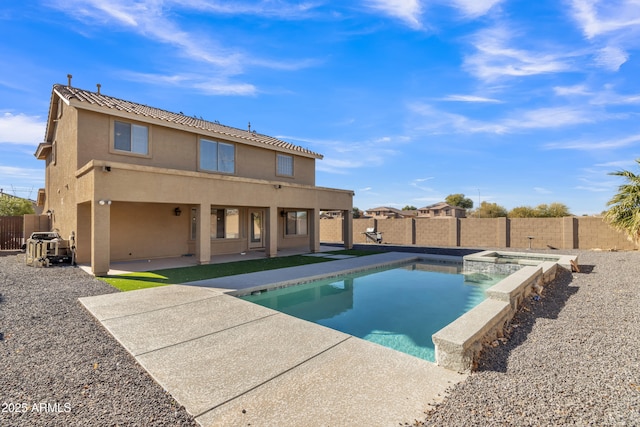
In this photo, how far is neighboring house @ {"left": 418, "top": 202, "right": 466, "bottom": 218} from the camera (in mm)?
71162

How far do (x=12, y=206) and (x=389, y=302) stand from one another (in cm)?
3477

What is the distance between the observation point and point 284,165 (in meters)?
18.9

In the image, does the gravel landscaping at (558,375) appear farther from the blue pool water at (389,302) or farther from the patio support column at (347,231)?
the patio support column at (347,231)

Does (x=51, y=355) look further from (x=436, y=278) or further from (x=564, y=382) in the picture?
(x=436, y=278)

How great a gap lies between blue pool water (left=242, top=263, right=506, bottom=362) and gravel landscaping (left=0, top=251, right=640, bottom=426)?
1.62m

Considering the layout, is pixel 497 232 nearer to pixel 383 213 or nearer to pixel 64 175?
pixel 64 175

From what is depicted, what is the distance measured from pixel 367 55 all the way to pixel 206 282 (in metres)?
11.7

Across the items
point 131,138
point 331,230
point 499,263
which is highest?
point 131,138

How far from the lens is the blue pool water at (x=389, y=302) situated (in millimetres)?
6352

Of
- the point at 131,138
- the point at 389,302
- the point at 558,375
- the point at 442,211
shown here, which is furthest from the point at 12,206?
the point at 442,211

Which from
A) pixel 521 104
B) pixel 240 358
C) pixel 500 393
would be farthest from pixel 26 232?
pixel 521 104

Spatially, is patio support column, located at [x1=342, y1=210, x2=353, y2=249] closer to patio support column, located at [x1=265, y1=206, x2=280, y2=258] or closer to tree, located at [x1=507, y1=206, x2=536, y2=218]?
patio support column, located at [x1=265, y1=206, x2=280, y2=258]

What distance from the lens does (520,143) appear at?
24.1m

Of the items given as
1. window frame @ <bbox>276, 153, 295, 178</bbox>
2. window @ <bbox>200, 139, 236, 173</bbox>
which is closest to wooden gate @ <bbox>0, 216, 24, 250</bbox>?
window @ <bbox>200, 139, 236, 173</bbox>
